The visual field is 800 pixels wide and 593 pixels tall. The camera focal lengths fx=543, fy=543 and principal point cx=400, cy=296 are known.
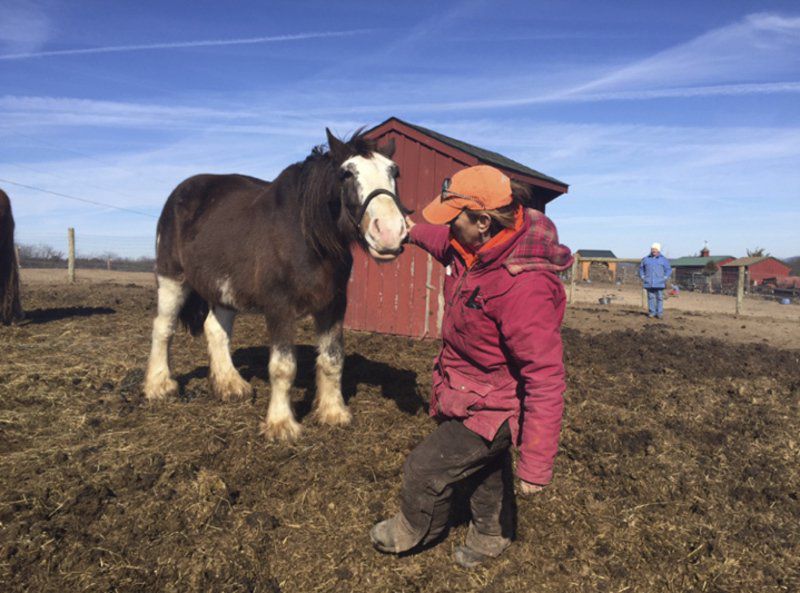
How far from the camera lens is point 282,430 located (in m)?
4.37

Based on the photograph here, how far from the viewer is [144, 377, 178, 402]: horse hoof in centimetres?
538

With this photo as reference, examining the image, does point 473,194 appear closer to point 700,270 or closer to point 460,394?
point 460,394

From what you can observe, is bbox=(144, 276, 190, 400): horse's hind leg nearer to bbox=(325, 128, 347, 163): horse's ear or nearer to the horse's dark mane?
the horse's dark mane

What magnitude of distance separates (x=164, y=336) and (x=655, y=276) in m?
13.1

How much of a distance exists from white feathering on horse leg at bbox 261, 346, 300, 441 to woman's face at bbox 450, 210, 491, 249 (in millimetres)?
2359

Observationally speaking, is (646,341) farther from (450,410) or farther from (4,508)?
(4,508)

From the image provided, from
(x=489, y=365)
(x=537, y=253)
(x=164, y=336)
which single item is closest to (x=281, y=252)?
(x=164, y=336)

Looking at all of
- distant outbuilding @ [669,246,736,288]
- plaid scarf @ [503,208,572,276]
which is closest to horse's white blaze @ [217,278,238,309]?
plaid scarf @ [503,208,572,276]

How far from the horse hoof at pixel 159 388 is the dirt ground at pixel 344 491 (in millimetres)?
194

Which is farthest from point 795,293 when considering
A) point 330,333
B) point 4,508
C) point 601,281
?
point 4,508

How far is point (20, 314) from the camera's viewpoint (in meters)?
9.42

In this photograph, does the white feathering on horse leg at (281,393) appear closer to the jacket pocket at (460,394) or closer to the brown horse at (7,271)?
the jacket pocket at (460,394)

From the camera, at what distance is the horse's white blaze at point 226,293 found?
4932 millimetres

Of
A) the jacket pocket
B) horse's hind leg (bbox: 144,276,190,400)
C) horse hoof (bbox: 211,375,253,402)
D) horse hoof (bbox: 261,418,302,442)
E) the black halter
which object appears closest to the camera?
the jacket pocket
